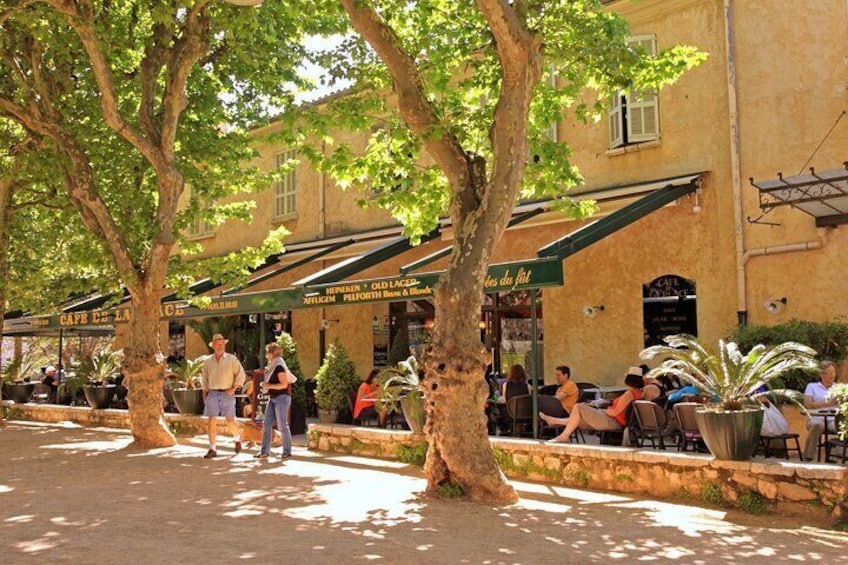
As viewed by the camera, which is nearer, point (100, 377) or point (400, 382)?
point (400, 382)

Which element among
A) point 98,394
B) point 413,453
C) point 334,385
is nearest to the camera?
point 413,453

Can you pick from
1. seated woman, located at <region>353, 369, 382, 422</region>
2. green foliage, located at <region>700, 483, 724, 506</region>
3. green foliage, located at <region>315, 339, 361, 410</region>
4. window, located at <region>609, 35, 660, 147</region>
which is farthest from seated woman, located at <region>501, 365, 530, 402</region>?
window, located at <region>609, 35, 660, 147</region>

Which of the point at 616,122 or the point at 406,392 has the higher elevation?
the point at 616,122

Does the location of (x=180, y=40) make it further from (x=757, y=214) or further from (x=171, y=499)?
(x=757, y=214)

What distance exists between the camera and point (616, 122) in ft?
44.9

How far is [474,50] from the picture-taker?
32.1ft

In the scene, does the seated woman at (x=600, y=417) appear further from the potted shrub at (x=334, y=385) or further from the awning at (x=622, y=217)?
the potted shrub at (x=334, y=385)

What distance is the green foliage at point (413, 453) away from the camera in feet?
33.1

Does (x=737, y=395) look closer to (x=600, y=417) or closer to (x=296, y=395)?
(x=600, y=417)

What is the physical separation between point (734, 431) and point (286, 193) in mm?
15157

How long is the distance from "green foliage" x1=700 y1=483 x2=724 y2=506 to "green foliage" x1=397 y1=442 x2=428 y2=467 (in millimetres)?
3469

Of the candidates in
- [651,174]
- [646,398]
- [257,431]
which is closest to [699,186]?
[651,174]

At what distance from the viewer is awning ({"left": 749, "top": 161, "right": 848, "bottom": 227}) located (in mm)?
9836

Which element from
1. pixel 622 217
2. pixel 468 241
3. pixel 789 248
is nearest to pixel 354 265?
pixel 622 217
